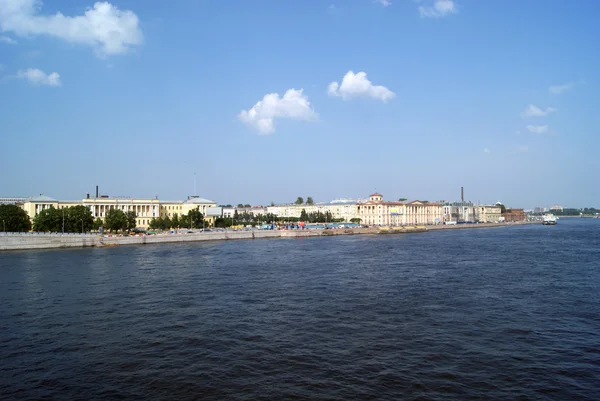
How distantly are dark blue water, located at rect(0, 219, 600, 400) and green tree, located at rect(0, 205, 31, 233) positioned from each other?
1266 inches

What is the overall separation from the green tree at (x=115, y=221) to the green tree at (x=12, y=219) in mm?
8882

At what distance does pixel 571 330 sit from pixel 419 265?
14.8 metres

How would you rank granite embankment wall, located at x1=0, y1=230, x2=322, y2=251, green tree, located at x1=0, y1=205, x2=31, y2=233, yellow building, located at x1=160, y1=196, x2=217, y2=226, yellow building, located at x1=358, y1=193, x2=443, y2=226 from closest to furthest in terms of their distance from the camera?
granite embankment wall, located at x1=0, y1=230, x2=322, y2=251, green tree, located at x1=0, y1=205, x2=31, y2=233, yellow building, located at x1=160, y1=196, x2=217, y2=226, yellow building, located at x1=358, y1=193, x2=443, y2=226

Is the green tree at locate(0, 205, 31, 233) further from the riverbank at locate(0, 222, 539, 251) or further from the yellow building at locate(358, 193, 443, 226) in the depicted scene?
the yellow building at locate(358, 193, 443, 226)

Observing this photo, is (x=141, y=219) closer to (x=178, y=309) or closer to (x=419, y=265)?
(x=419, y=265)

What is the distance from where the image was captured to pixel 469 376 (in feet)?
30.5

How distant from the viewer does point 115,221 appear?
55031mm

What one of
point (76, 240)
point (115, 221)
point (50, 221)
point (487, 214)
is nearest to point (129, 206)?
point (115, 221)

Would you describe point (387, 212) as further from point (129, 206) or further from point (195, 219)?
point (129, 206)

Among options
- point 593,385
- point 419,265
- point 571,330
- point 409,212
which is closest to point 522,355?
point 593,385

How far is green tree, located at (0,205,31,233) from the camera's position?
5041cm

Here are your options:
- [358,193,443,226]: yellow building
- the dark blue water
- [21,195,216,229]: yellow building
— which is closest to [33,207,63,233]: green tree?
[21,195,216,229]: yellow building

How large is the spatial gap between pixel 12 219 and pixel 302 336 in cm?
5060

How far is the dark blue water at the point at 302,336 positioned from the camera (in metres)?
8.91
